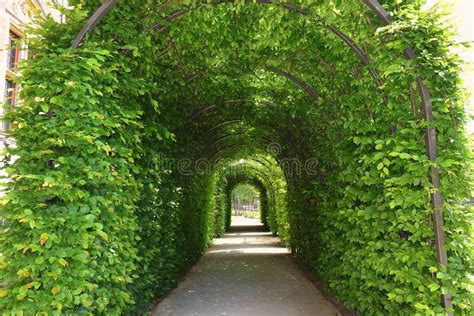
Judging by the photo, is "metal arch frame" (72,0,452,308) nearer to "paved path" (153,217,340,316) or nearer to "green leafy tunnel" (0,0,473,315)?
Result: "green leafy tunnel" (0,0,473,315)

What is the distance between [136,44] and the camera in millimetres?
3600

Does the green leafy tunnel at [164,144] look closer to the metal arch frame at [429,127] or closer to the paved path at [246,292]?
the metal arch frame at [429,127]

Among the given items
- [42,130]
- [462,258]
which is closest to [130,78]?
[42,130]

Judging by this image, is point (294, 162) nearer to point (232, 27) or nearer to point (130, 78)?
point (232, 27)

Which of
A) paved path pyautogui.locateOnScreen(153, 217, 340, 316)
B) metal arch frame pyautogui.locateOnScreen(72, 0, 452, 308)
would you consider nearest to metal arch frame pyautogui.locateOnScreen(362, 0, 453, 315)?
metal arch frame pyautogui.locateOnScreen(72, 0, 452, 308)

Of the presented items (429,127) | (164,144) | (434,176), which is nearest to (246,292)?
(164,144)

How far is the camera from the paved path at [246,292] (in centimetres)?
582

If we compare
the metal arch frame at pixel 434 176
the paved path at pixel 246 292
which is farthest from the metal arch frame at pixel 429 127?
the paved path at pixel 246 292

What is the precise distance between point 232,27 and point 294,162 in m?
6.29

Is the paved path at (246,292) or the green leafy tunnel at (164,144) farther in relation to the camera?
the paved path at (246,292)

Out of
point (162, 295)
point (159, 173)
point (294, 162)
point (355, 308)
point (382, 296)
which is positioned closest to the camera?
point (382, 296)

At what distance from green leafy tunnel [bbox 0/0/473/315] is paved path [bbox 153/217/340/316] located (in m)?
0.93

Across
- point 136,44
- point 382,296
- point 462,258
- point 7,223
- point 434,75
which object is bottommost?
point 382,296

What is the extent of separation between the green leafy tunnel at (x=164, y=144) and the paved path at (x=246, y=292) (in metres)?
0.93
